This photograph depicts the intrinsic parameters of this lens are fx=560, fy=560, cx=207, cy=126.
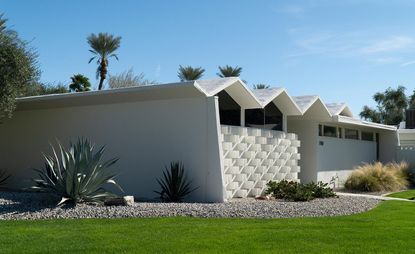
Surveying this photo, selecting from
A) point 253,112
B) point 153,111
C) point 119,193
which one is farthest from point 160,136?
point 253,112

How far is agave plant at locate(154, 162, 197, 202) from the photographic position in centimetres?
1497

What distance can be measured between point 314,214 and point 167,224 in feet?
12.3

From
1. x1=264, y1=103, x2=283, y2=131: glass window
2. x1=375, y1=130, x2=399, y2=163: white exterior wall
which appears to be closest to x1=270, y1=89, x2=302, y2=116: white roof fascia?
x1=264, y1=103, x2=283, y2=131: glass window

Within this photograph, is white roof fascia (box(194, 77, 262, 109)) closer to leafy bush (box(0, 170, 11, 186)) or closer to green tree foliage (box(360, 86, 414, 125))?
Answer: leafy bush (box(0, 170, 11, 186))

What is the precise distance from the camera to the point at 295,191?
1631cm

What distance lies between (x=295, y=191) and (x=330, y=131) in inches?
342

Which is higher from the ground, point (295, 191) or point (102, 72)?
point (102, 72)

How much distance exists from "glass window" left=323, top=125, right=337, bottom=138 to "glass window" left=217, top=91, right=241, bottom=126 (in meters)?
7.81

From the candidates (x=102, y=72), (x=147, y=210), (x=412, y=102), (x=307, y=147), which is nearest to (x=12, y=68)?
(x=147, y=210)

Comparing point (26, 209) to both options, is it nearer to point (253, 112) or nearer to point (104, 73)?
point (253, 112)

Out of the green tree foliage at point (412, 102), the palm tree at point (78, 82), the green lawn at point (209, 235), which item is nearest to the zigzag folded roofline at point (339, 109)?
the green lawn at point (209, 235)

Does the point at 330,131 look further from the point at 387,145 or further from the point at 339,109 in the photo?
the point at 387,145

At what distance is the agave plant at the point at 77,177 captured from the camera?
12336mm

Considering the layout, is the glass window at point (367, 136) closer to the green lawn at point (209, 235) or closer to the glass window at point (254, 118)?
the glass window at point (254, 118)
